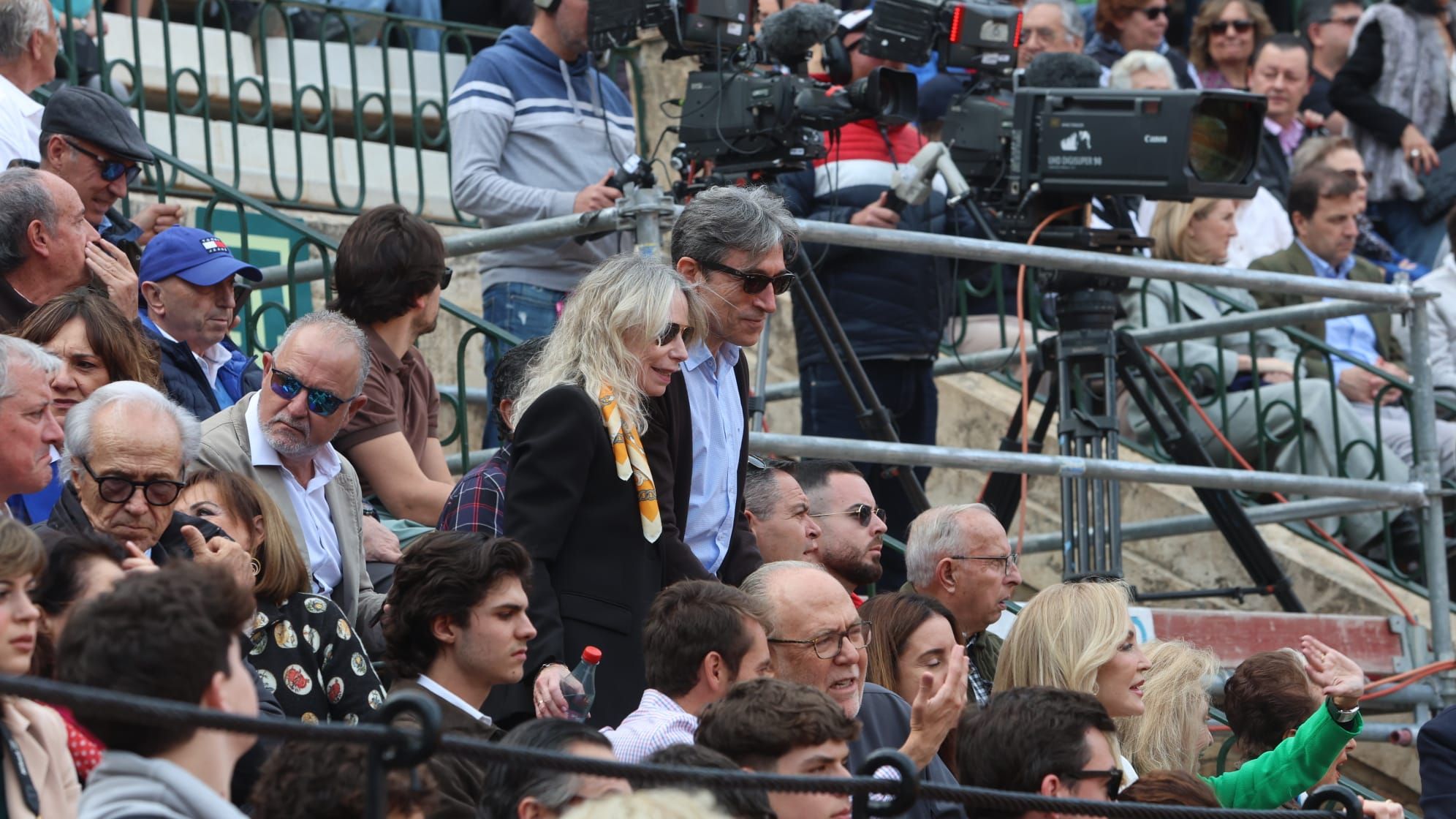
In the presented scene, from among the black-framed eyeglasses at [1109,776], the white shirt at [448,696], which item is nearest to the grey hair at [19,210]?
the white shirt at [448,696]

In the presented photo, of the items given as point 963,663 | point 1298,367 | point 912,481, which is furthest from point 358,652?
point 1298,367

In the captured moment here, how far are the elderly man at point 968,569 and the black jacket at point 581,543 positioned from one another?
4.74 ft

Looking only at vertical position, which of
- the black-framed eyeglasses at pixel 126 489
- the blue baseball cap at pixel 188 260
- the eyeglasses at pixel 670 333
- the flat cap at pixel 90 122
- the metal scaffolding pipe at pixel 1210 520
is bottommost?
the metal scaffolding pipe at pixel 1210 520

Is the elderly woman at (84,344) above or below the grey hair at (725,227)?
below

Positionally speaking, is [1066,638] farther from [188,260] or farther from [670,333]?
[188,260]

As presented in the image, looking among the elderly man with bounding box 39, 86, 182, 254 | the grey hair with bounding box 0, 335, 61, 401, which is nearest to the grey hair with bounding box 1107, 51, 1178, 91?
the elderly man with bounding box 39, 86, 182, 254

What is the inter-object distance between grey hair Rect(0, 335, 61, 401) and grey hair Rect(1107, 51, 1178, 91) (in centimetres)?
602

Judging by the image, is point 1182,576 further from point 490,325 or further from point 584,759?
point 584,759

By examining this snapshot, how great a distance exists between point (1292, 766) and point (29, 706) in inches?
120

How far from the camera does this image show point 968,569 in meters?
5.74

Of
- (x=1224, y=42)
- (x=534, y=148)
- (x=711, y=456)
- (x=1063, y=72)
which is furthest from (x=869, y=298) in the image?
(x=1224, y=42)

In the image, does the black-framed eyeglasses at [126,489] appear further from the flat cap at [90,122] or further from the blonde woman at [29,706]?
the flat cap at [90,122]

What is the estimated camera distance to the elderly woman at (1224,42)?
35.7 feet

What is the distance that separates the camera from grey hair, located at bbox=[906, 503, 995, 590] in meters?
5.78
